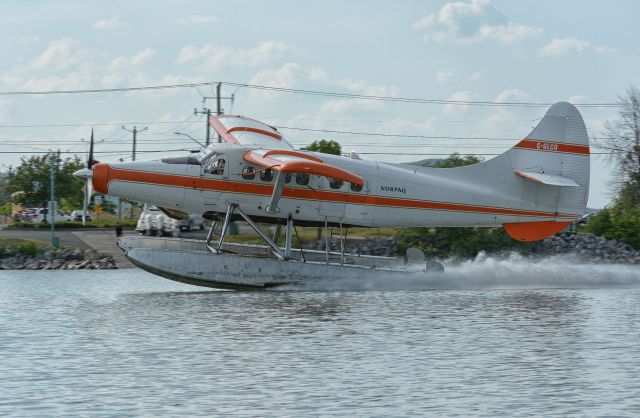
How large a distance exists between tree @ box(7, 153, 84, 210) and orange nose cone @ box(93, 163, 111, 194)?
61.9 meters

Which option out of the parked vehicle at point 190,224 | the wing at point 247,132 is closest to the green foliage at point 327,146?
the parked vehicle at point 190,224

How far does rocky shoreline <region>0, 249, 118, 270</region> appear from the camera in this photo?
39.8m

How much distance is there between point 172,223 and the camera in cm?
4772

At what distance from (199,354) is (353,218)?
9195mm

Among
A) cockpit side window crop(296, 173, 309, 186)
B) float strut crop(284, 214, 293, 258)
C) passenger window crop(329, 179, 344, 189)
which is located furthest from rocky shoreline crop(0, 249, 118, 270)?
passenger window crop(329, 179, 344, 189)

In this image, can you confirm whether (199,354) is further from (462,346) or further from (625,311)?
(625,311)

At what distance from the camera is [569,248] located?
47344mm

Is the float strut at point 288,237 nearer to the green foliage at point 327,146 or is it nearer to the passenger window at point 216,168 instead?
the passenger window at point 216,168

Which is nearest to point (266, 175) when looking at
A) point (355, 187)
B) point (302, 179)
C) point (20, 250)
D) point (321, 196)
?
point (302, 179)

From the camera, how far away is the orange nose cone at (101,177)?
21.3m

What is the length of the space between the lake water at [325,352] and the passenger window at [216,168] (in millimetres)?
2957

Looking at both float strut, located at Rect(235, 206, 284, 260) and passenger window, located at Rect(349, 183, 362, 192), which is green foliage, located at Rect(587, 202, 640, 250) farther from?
float strut, located at Rect(235, 206, 284, 260)

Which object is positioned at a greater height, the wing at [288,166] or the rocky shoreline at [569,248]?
the wing at [288,166]

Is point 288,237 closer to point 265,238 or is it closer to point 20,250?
point 265,238
